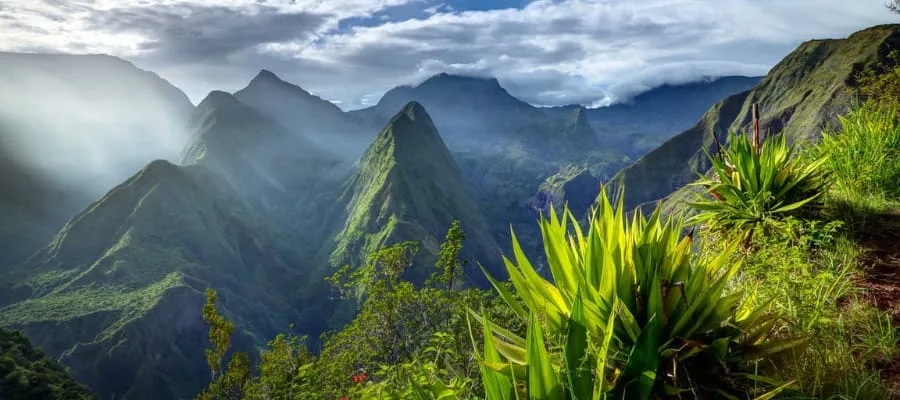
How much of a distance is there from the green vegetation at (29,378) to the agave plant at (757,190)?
7337cm

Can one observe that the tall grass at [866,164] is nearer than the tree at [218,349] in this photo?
Yes

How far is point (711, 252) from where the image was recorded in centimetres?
531

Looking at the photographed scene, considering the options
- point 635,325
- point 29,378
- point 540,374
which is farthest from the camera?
point 29,378

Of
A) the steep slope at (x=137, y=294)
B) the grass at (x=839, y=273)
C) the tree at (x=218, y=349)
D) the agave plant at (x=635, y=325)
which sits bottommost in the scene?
the steep slope at (x=137, y=294)

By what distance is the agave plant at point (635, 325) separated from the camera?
2340 mm

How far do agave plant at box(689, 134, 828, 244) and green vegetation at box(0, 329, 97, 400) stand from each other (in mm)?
73370

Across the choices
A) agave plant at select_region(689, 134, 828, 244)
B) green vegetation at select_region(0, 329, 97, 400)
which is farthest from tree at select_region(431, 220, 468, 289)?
green vegetation at select_region(0, 329, 97, 400)

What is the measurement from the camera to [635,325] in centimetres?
264

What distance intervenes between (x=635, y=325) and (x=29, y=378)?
81265 millimetres

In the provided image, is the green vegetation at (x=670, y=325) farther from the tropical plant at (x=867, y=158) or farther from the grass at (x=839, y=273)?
the tropical plant at (x=867, y=158)

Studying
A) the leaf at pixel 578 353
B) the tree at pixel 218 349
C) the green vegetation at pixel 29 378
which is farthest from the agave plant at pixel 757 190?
the green vegetation at pixel 29 378

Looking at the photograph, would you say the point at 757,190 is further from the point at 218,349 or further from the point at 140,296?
the point at 140,296

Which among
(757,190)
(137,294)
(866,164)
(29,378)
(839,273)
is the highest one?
(866,164)

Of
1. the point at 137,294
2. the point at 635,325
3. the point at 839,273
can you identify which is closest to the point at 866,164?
the point at 839,273
